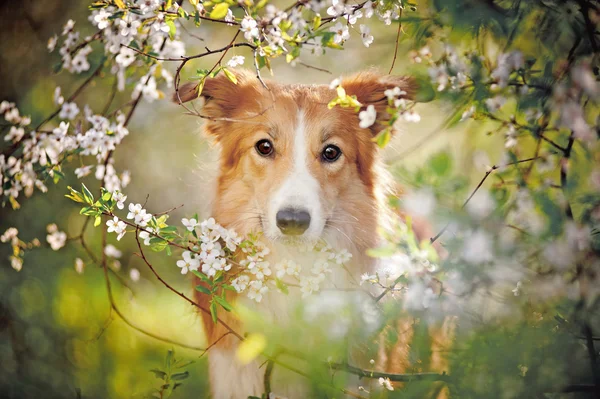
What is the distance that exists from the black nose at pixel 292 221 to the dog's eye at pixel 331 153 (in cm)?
38

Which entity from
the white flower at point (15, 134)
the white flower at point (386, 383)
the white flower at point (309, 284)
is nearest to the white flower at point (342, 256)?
the white flower at point (309, 284)

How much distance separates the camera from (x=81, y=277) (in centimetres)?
330

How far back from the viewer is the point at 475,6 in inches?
58.7

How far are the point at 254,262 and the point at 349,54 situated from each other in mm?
1363

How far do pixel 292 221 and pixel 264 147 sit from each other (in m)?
0.46

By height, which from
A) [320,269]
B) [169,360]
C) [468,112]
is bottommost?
[169,360]

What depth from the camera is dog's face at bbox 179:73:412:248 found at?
206 centimetres

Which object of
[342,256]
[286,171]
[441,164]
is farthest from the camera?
[286,171]

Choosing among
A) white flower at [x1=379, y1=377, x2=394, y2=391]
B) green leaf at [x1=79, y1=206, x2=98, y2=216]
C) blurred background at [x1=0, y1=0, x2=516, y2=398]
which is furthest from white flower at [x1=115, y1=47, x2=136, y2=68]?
white flower at [x1=379, y1=377, x2=394, y2=391]

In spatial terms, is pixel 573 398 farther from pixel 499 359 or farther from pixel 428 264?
pixel 428 264

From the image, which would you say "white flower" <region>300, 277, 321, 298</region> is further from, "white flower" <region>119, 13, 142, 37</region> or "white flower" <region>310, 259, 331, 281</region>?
"white flower" <region>119, 13, 142, 37</region>

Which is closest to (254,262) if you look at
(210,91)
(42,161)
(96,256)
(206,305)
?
(206,305)

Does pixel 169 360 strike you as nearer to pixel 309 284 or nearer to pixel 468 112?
pixel 309 284

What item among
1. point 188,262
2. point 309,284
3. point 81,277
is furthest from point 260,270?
point 81,277
